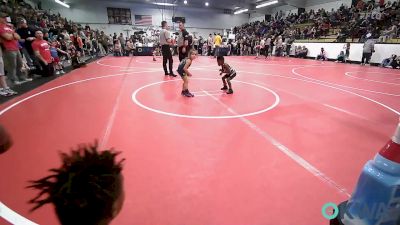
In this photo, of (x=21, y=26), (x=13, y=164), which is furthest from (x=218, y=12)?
(x=13, y=164)

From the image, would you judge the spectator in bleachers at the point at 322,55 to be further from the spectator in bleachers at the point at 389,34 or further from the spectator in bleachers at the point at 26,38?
the spectator in bleachers at the point at 26,38

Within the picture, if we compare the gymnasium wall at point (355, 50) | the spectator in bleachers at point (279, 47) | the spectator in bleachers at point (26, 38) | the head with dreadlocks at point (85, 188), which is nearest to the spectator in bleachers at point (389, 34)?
the gymnasium wall at point (355, 50)

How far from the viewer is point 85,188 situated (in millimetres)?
785

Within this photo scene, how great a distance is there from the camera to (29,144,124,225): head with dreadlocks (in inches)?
30.3

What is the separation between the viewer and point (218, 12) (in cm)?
3569

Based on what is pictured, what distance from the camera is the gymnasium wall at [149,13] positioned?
28.8 meters

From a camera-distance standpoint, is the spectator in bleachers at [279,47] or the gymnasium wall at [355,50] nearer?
the gymnasium wall at [355,50]

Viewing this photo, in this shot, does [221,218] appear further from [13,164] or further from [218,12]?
[218,12]

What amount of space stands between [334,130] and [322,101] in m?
1.84

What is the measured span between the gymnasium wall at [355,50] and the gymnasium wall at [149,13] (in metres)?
18.8

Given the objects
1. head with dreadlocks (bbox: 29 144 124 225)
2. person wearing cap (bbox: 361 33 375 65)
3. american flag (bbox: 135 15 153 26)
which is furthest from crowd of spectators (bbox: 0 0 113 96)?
american flag (bbox: 135 15 153 26)

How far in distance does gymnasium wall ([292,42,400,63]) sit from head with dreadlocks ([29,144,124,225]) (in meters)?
16.5

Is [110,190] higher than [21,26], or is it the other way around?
[21,26]

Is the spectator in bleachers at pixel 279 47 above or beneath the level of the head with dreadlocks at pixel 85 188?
above
